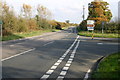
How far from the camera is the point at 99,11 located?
49.6 meters

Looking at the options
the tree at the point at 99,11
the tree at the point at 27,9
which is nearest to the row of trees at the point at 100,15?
the tree at the point at 99,11

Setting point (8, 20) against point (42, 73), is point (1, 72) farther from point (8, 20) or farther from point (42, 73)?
point (8, 20)

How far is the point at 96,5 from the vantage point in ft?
168

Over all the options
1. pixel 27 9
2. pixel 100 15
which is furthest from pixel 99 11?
pixel 27 9

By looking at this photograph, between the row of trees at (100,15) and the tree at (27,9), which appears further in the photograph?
the tree at (27,9)

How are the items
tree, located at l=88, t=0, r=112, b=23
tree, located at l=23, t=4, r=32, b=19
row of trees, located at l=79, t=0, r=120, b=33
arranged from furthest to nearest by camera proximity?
tree, located at l=23, t=4, r=32, b=19 → tree, located at l=88, t=0, r=112, b=23 → row of trees, located at l=79, t=0, r=120, b=33

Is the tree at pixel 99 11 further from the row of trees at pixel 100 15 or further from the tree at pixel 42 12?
the tree at pixel 42 12

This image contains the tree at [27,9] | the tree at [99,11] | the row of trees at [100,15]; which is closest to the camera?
the row of trees at [100,15]

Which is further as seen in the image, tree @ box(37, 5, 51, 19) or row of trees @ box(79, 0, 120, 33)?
tree @ box(37, 5, 51, 19)

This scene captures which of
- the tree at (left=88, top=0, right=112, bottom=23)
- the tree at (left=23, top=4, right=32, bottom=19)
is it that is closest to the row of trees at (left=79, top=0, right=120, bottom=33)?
the tree at (left=88, top=0, right=112, bottom=23)

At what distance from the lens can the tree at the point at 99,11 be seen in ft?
160

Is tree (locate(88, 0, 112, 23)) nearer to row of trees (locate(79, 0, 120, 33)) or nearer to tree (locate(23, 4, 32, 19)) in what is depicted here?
row of trees (locate(79, 0, 120, 33))

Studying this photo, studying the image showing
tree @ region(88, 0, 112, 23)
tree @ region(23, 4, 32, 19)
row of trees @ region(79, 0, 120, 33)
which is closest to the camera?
row of trees @ region(79, 0, 120, 33)

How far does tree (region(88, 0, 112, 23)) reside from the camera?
48.7 meters
